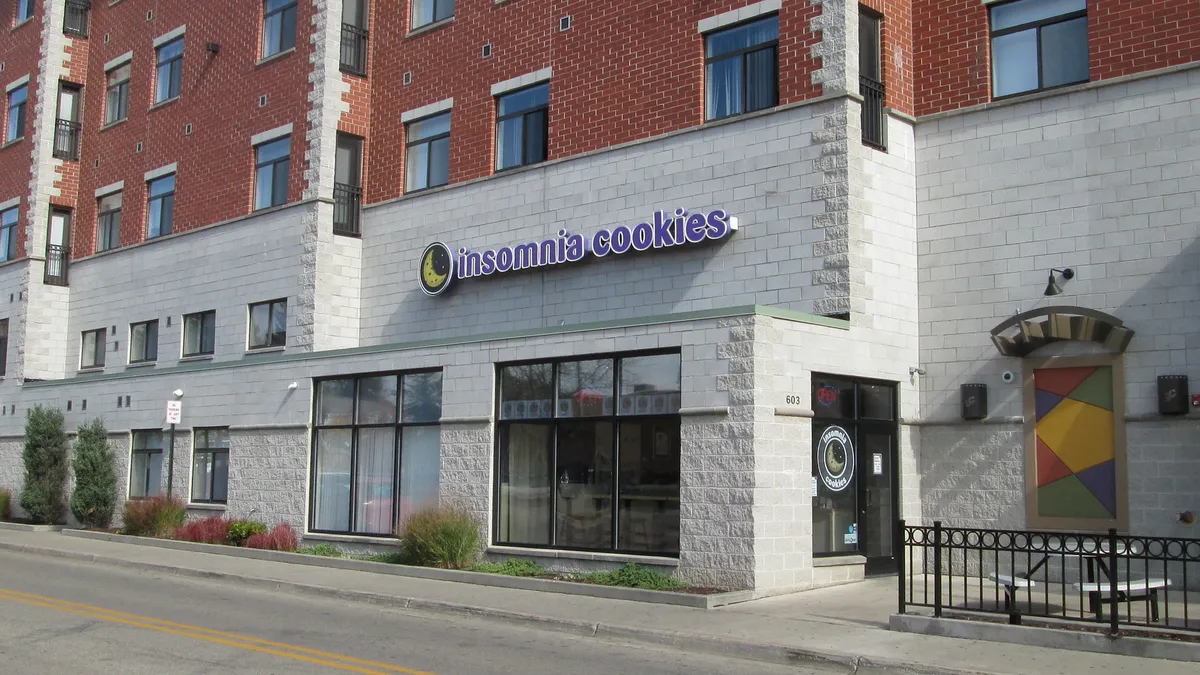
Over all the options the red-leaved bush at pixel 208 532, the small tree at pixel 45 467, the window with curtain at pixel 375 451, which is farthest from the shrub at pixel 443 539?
the small tree at pixel 45 467

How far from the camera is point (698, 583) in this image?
16703mm

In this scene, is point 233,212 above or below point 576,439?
above

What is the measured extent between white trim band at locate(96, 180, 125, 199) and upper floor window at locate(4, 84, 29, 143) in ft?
17.0

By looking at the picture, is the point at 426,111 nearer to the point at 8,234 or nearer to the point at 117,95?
the point at 117,95

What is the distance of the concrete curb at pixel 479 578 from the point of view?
50.9 feet

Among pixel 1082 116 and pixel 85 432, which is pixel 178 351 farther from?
pixel 1082 116

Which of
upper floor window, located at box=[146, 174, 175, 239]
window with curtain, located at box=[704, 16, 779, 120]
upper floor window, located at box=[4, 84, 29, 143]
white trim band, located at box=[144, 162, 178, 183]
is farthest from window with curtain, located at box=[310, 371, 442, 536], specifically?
upper floor window, located at box=[4, 84, 29, 143]

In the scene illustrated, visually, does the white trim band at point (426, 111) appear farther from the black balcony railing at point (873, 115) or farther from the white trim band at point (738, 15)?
the black balcony railing at point (873, 115)

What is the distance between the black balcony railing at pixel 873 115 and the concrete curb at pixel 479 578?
7.83 metres

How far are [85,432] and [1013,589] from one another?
80.3 ft

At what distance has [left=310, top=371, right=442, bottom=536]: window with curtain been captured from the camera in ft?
70.8

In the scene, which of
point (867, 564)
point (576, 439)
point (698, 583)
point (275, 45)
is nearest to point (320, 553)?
point (576, 439)

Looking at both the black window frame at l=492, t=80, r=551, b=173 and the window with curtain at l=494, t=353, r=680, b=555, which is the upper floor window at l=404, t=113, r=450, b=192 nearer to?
the black window frame at l=492, t=80, r=551, b=173

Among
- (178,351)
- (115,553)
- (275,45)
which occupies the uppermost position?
(275,45)
